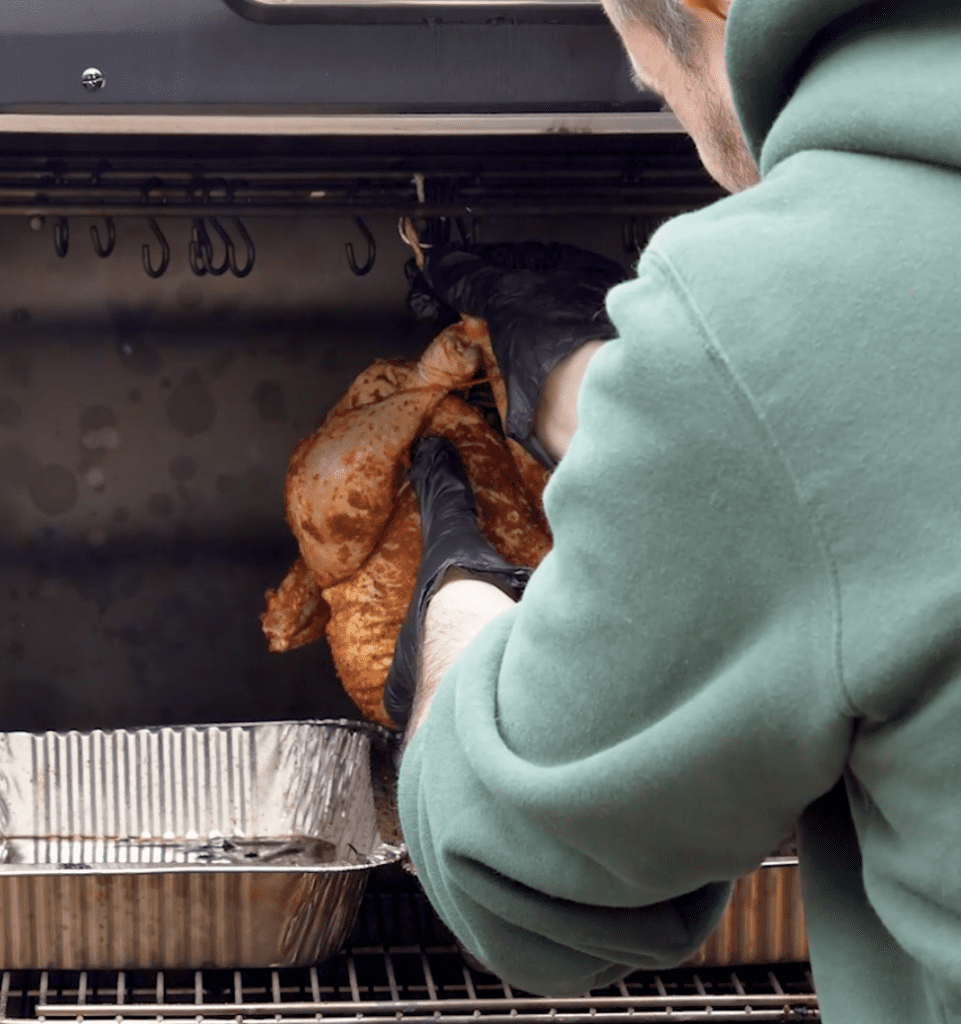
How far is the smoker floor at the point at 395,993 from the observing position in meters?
1.39

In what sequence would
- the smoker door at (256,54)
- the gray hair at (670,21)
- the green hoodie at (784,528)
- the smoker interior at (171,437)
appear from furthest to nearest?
the smoker interior at (171,437) → the smoker door at (256,54) → the gray hair at (670,21) → the green hoodie at (784,528)

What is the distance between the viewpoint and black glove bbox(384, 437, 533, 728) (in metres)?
1.53

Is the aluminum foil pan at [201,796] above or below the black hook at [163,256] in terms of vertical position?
below

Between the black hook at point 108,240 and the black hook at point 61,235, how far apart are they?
30mm

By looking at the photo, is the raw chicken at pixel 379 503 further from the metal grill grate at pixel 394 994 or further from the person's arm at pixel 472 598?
the metal grill grate at pixel 394 994

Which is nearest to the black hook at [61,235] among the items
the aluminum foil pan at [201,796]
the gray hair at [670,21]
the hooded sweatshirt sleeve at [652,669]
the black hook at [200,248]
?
the black hook at [200,248]

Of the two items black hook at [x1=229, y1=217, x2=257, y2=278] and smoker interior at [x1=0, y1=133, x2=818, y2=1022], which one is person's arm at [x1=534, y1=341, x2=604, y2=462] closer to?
smoker interior at [x1=0, y1=133, x2=818, y2=1022]

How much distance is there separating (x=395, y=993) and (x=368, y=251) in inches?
34.9

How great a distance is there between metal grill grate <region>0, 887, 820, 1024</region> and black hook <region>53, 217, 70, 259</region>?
0.83 m

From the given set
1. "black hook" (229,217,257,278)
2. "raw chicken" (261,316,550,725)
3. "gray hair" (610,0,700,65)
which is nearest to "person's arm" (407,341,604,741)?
"raw chicken" (261,316,550,725)

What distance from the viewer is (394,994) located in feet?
4.65

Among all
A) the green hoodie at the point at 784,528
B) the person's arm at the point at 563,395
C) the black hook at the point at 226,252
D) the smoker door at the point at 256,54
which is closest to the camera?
the green hoodie at the point at 784,528

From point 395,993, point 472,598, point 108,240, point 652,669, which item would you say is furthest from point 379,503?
point 652,669

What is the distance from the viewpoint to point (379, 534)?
1.81m
